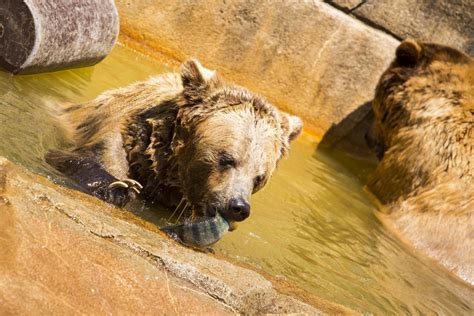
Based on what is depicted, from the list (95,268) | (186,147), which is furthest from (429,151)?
(95,268)

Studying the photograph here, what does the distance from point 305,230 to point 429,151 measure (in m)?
2.15

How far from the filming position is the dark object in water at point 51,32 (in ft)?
19.3

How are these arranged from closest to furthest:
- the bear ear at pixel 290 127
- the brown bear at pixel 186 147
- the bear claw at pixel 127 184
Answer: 1. the bear claw at pixel 127 184
2. the brown bear at pixel 186 147
3. the bear ear at pixel 290 127

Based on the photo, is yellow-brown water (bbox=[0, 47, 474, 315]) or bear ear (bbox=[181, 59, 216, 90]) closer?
yellow-brown water (bbox=[0, 47, 474, 315])

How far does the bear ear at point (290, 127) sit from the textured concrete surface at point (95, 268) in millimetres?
1683

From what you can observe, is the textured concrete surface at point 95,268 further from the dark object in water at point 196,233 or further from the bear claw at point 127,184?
the bear claw at point 127,184

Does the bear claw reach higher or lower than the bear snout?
lower

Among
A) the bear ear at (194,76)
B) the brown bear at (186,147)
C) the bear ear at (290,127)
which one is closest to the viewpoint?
the brown bear at (186,147)

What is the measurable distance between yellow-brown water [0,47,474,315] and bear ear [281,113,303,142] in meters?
0.68

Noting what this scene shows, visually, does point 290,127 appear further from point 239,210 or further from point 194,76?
point 239,210

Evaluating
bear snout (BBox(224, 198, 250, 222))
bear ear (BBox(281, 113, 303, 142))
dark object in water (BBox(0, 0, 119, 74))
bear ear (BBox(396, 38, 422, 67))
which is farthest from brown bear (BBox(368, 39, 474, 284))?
dark object in water (BBox(0, 0, 119, 74))

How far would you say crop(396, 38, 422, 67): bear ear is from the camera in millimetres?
8359

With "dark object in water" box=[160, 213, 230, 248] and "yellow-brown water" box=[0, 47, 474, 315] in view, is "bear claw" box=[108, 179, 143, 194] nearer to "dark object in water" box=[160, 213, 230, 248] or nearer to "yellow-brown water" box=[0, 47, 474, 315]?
"yellow-brown water" box=[0, 47, 474, 315]

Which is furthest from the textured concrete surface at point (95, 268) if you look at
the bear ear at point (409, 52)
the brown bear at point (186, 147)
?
the bear ear at point (409, 52)
